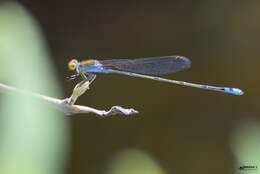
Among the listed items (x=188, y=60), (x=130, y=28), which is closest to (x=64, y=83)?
(x=130, y=28)

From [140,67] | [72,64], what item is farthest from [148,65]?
[72,64]

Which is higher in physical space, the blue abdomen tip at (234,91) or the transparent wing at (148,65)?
the transparent wing at (148,65)

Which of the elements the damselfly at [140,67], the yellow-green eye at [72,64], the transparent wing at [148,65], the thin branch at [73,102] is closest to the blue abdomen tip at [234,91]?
the damselfly at [140,67]

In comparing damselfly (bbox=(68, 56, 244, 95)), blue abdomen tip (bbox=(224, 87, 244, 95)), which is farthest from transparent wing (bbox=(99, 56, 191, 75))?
blue abdomen tip (bbox=(224, 87, 244, 95))

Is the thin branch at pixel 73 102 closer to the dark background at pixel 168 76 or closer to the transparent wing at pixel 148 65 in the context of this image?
the dark background at pixel 168 76

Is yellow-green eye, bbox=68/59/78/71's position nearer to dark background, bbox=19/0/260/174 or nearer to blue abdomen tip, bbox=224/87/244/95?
dark background, bbox=19/0/260/174
